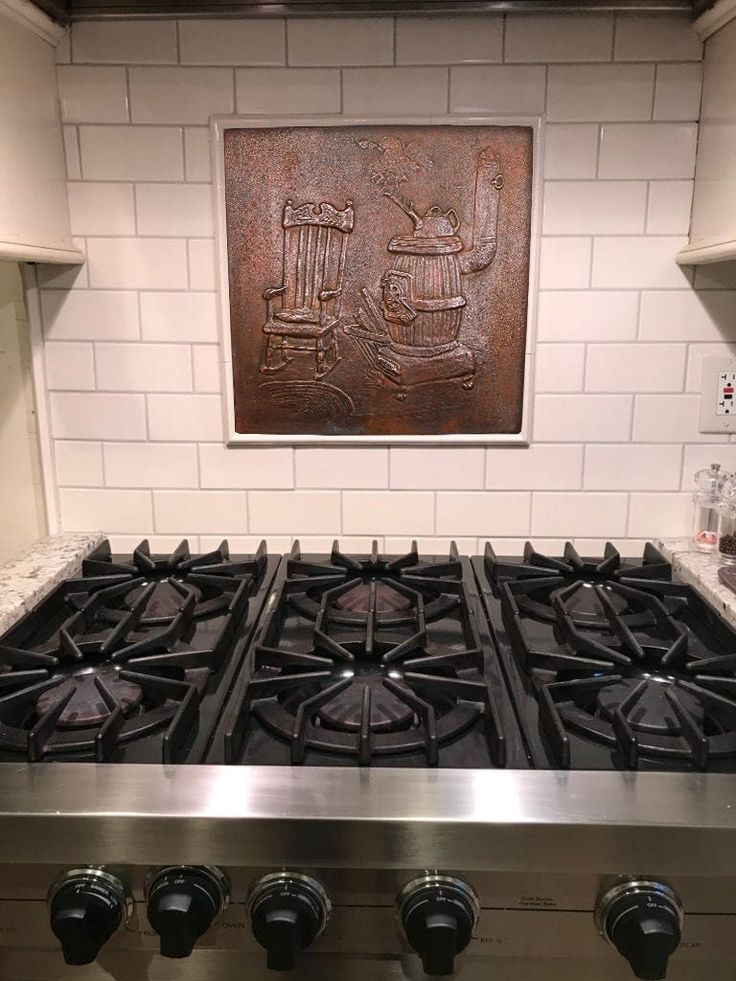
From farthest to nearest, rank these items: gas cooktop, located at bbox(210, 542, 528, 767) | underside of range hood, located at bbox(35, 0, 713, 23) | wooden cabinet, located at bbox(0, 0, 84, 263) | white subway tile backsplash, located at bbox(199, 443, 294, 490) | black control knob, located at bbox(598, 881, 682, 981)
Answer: white subway tile backsplash, located at bbox(199, 443, 294, 490), underside of range hood, located at bbox(35, 0, 713, 23), wooden cabinet, located at bbox(0, 0, 84, 263), gas cooktop, located at bbox(210, 542, 528, 767), black control knob, located at bbox(598, 881, 682, 981)

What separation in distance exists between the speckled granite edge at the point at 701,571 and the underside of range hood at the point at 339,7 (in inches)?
33.2

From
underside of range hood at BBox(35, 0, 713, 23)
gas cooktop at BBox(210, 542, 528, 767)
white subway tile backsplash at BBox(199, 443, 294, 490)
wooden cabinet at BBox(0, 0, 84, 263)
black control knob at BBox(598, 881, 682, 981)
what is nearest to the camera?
black control knob at BBox(598, 881, 682, 981)

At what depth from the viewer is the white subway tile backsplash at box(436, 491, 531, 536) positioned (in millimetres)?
1425

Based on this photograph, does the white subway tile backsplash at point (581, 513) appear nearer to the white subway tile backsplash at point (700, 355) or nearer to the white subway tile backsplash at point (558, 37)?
the white subway tile backsplash at point (700, 355)

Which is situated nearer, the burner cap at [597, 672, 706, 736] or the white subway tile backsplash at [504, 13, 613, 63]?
the burner cap at [597, 672, 706, 736]

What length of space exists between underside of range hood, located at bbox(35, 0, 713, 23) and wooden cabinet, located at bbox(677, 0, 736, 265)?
6cm

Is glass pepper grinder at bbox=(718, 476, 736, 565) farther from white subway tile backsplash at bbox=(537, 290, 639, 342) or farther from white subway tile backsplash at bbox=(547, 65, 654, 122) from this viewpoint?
white subway tile backsplash at bbox=(547, 65, 654, 122)

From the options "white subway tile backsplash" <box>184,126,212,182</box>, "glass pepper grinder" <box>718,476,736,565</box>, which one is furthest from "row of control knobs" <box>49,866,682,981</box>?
"white subway tile backsplash" <box>184,126,212,182</box>

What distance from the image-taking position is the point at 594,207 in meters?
1.30

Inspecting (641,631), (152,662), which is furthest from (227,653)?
(641,631)

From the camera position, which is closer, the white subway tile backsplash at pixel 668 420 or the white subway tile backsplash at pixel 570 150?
the white subway tile backsplash at pixel 570 150

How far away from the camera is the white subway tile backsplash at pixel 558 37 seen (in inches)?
48.9

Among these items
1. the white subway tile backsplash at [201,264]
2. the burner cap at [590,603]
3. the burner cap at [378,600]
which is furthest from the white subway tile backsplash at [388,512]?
the white subway tile backsplash at [201,264]

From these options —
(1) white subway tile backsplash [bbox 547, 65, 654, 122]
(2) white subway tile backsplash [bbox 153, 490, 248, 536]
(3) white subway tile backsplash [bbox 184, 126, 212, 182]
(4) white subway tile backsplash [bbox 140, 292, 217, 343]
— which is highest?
(1) white subway tile backsplash [bbox 547, 65, 654, 122]
